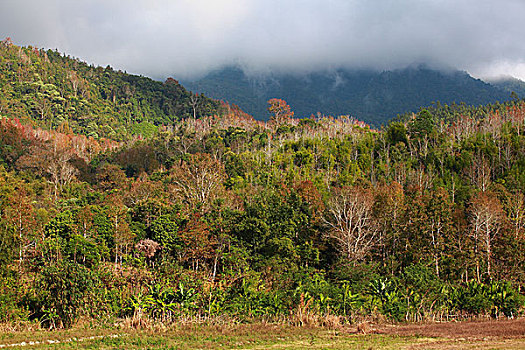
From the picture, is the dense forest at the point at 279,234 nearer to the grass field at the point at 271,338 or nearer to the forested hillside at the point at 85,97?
the grass field at the point at 271,338

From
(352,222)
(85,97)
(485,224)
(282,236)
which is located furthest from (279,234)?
(85,97)

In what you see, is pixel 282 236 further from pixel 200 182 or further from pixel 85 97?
pixel 85 97

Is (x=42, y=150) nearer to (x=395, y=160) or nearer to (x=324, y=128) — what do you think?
(x=324, y=128)

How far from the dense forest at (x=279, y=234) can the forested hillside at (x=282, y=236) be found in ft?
0.34

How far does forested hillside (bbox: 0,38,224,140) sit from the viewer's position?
106 m

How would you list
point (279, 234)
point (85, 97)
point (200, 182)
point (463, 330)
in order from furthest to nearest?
point (85, 97) → point (200, 182) → point (279, 234) → point (463, 330)

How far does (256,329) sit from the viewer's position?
1447 centimetres

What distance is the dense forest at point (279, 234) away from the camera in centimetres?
1688

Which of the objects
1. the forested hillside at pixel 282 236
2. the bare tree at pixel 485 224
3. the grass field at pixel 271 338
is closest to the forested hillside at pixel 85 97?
the forested hillside at pixel 282 236

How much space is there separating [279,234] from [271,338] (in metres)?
16.8

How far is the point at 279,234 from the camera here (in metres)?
30.1

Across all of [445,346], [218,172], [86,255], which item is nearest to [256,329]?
[445,346]

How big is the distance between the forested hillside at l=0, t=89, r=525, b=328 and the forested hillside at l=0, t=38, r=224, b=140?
40.0 meters

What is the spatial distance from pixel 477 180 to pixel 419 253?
22827mm
